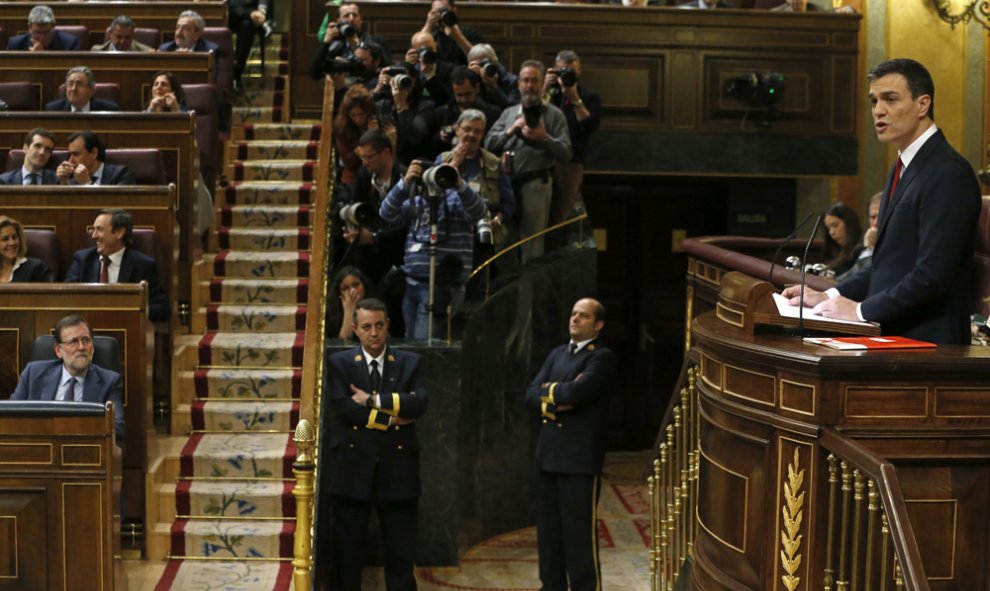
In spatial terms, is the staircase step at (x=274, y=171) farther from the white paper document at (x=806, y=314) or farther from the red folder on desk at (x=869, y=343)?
the red folder on desk at (x=869, y=343)

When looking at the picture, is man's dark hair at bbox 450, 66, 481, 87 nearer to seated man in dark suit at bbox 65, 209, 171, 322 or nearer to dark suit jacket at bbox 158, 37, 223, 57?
dark suit jacket at bbox 158, 37, 223, 57

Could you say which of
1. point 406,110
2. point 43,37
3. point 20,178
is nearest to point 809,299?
point 20,178

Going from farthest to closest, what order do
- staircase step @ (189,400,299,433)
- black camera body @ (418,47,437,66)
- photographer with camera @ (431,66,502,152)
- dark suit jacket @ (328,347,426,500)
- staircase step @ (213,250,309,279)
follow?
1. black camera body @ (418,47,437,66)
2. photographer with camera @ (431,66,502,152)
3. staircase step @ (213,250,309,279)
4. staircase step @ (189,400,299,433)
5. dark suit jacket @ (328,347,426,500)

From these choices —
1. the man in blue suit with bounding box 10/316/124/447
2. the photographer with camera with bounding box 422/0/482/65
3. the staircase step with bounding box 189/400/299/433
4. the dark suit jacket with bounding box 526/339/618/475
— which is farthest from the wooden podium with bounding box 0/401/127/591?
the photographer with camera with bounding box 422/0/482/65

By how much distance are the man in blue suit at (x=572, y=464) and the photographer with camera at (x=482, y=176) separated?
0.96m

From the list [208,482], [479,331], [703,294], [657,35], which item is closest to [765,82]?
[657,35]

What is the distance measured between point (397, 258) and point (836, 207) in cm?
209

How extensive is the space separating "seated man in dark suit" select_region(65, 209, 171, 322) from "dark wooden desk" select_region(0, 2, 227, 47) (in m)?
3.10

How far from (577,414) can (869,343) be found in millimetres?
2740

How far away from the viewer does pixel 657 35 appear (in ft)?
28.9

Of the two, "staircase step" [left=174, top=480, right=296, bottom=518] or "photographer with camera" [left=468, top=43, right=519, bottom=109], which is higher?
"photographer with camera" [left=468, top=43, right=519, bottom=109]

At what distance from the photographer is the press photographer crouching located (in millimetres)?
6031

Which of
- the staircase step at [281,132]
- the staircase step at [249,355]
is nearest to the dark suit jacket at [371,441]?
the staircase step at [249,355]

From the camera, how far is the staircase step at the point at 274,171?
762 cm
